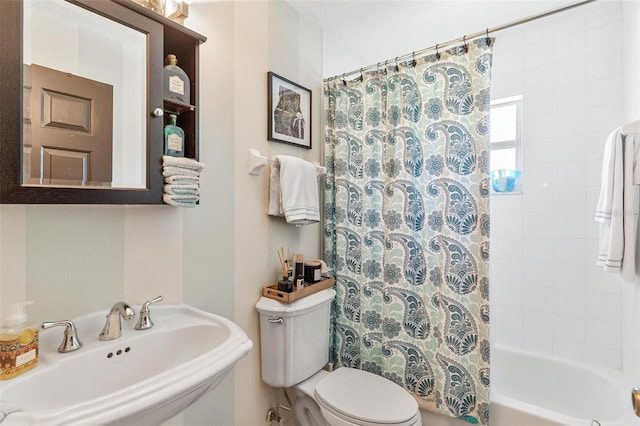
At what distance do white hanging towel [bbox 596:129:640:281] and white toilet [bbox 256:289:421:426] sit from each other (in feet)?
3.58

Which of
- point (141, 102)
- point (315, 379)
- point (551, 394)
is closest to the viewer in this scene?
point (141, 102)

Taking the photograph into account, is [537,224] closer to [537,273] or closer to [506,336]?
[537,273]

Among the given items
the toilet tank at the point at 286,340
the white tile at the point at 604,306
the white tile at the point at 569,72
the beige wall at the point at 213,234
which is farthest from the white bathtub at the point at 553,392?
the white tile at the point at 569,72

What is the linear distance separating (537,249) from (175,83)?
230 centimetres

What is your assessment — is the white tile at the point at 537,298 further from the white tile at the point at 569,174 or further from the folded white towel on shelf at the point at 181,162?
the folded white towel on shelf at the point at 181,162

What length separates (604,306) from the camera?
1.86 m

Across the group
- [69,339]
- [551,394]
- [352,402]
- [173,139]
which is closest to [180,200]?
[173,139]

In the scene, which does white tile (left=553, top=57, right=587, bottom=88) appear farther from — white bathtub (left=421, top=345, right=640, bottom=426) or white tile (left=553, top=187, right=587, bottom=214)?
white bathtub (left=421, top=345, right=640, bottom=426)

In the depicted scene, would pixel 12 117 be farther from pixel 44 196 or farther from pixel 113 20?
pixel 113 20

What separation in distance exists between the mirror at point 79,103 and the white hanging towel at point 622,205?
1856 millimetres

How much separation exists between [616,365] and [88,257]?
8.97ft

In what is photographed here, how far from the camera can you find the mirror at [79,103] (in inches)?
29.5

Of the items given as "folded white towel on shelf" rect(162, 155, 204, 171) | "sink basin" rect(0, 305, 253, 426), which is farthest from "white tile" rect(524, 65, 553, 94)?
"sink basin" rect(0, 305, 253, 426)

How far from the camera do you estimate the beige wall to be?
888 mm
